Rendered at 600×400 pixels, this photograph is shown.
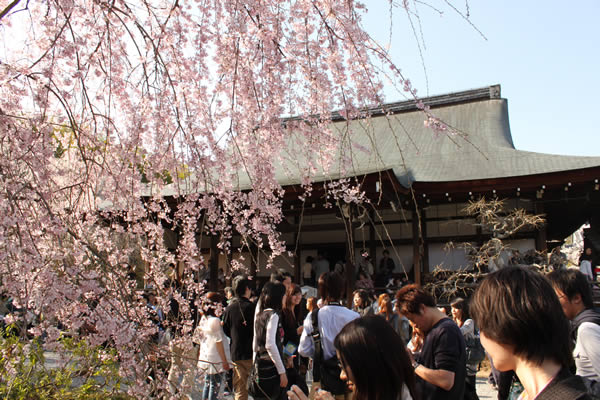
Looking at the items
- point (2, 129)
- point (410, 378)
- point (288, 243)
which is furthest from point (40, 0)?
point (288, 243)

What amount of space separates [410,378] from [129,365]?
120 cm

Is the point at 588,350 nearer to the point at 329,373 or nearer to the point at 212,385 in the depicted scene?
the point at 329,373

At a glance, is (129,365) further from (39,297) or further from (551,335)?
(551,335)

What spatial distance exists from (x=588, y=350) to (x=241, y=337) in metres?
2.45

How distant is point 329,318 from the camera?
2.93 meters

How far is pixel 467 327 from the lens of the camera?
377 cm

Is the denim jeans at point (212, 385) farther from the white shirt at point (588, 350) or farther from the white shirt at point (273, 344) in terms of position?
the white shirt at point (588, 350)

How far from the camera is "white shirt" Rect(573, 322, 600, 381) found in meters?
1.83

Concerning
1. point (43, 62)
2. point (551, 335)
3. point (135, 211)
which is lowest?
point (551, 335)

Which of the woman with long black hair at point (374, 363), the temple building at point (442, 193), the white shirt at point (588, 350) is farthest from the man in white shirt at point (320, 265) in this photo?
the woman with long black hair at point (374, 363)

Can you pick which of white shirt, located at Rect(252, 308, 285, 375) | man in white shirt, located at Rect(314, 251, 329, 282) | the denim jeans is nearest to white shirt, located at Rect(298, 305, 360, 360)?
white shirt, located at Rect(252, 308, 285, 375)

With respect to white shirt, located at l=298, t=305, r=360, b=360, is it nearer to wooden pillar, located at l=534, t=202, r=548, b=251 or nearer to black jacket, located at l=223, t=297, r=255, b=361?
black jacket, located at l=223, t=297, r=255, b=361

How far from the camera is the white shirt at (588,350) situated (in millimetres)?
1834

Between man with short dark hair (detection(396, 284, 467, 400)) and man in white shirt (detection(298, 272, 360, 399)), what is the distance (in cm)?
68
